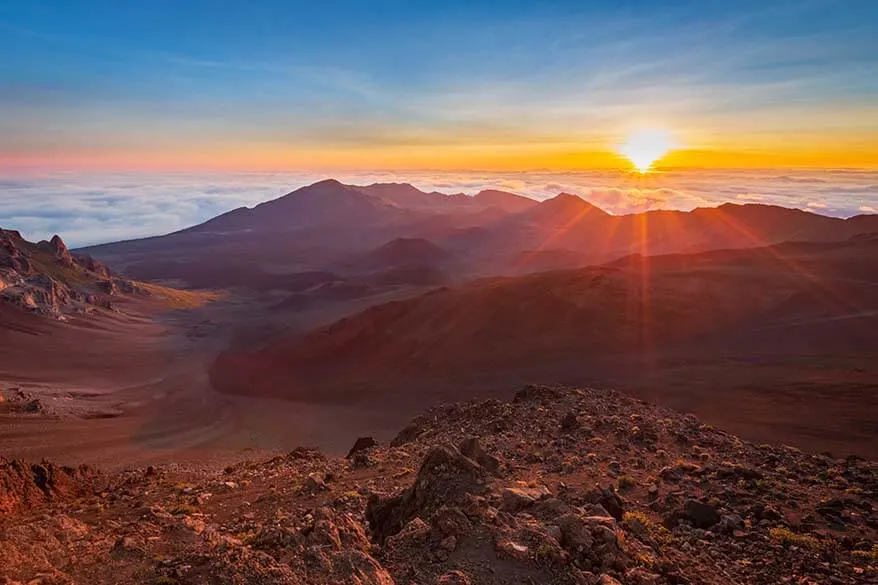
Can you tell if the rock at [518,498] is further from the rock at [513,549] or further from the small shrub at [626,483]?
the small shrub at [626,483]

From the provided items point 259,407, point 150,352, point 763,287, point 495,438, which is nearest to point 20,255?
point 150,352

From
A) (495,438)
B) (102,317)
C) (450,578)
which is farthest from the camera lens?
(102,317)

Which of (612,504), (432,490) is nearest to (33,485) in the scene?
(432,490)

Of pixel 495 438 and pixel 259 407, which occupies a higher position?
pixel 495 438

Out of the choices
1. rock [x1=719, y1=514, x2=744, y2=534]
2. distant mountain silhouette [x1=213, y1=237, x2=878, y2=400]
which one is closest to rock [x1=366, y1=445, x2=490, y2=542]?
rock [x1=719, y1=514, x2=744, y2=534]

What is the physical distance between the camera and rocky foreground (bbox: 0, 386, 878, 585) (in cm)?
565

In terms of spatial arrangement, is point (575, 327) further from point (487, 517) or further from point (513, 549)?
point (513, 549)

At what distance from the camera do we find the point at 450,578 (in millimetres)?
5309

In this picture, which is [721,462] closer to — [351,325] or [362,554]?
[362,554]

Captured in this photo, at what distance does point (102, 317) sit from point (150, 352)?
547 inches

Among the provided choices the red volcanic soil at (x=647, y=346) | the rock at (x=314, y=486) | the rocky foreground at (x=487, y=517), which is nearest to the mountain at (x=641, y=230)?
the red volcanic soil at (x=647, y=346)

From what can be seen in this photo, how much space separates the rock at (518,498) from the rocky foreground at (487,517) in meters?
0.02

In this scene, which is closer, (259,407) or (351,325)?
(259,407)

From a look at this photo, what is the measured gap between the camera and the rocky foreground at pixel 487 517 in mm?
5652
